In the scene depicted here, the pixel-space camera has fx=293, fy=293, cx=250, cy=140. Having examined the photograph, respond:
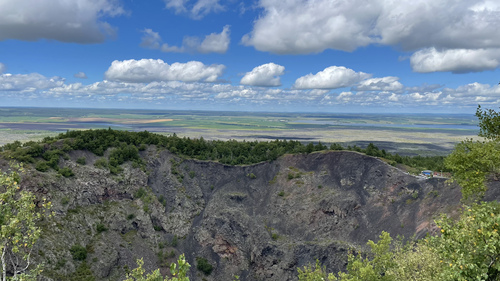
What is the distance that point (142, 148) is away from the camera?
9862 cm

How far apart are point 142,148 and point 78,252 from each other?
143ft

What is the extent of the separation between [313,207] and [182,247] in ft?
123

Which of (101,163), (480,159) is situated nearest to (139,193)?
(101,163)

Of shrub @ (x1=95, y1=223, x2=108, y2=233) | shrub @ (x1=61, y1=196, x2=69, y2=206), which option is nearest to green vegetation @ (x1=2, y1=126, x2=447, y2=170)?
shrub @ (x1=61, y1=196, x2=69, y2=206)

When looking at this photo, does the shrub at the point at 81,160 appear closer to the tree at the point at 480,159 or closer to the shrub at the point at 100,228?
the shrub at the point at 100,228

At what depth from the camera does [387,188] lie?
81.2 metres

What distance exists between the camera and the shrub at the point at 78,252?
5953cm

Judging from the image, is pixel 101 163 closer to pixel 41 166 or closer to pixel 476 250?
pixel 41 166

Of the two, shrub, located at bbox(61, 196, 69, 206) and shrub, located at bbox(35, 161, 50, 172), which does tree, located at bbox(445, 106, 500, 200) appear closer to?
shrub, located at bbox(61, 196, 69, 206)

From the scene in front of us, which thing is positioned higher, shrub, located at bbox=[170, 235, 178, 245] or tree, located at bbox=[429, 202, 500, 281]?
tree, located at bbox=[429, 202, 500, 281]

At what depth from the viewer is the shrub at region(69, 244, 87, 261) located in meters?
59.5

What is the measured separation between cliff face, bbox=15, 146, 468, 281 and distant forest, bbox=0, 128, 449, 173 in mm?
3210

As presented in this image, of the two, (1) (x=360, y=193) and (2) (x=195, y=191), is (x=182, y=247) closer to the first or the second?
(2) (x=195, y=191)

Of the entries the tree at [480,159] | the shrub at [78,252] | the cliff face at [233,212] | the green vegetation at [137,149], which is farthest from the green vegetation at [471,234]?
the green vegetation at [137,149]
